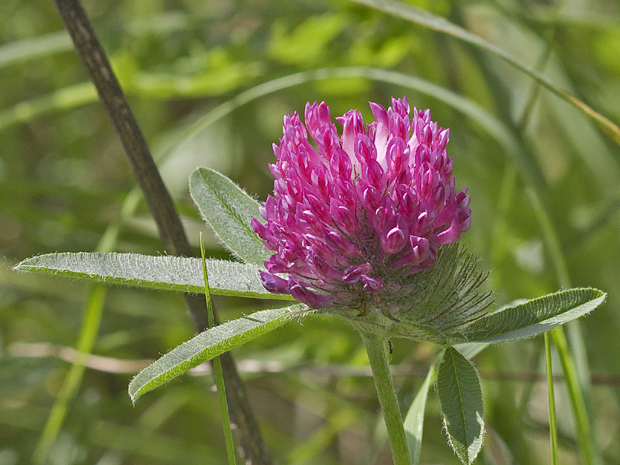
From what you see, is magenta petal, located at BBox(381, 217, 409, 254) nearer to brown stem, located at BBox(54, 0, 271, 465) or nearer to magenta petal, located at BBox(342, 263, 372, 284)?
magenta petal, located at BBox(342, 263, 372, 284)

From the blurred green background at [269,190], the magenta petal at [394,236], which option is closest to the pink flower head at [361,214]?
the magenta petal at [394,236]

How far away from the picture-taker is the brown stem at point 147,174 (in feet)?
2.79

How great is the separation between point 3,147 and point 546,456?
80.4 inches

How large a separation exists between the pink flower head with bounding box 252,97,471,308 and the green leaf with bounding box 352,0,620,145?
0.28 metres

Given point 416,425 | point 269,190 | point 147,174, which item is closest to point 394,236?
point 416,425


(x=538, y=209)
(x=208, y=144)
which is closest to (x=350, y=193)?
(x=538, y=209)

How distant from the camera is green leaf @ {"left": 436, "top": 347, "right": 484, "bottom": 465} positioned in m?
0.65

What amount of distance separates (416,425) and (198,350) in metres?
0.32

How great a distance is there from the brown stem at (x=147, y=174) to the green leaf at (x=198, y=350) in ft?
0.80

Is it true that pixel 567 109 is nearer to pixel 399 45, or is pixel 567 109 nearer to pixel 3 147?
pixel 399 45

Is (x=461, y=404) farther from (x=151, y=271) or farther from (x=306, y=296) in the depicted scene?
(x=151, y=271)

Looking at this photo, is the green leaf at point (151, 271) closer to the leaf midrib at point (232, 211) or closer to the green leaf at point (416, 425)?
the leaf midrib at point (232, 211)

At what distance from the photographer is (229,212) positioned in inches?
32.9

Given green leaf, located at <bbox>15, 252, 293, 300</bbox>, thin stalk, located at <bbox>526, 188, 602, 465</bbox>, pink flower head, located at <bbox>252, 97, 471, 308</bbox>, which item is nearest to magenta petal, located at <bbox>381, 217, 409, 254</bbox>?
pink flower head, located at <bbox>252, 97, 471, 308</bbox>
